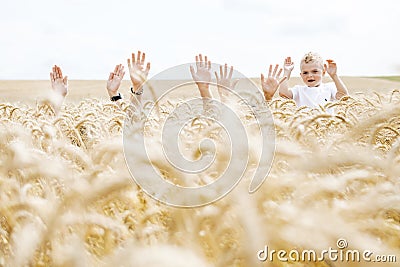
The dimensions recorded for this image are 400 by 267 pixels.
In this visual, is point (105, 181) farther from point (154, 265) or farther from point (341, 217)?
point (341, 217)

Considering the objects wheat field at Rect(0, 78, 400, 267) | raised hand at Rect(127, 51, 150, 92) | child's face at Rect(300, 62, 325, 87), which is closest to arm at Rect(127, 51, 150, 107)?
raised hand at Rect(127, 51, 150, 92)

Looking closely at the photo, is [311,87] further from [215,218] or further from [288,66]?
[215,218]

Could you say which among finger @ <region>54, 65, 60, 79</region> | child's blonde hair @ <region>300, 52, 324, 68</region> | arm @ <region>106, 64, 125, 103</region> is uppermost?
child's blonde hair @ <region>300, 52, 324, 68</region>

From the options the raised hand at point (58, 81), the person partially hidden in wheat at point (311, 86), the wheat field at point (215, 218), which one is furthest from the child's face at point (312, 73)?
the wheat field at point (215, 218)

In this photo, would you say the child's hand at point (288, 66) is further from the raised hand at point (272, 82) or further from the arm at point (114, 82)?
the arm at point (114, 82)

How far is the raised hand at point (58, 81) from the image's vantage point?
207 inches

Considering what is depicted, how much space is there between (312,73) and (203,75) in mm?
1276

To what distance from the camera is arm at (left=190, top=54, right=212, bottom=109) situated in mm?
4250

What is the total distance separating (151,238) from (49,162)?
0.32m

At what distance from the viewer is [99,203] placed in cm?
133

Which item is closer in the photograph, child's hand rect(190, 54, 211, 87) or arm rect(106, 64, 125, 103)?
child's hand rect(190, 54, 211, 87)

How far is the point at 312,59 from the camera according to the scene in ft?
17.2

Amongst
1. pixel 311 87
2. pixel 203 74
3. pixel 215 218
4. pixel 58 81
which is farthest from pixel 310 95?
pixel 215 218

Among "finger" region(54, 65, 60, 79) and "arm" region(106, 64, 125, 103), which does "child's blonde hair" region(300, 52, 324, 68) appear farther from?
"finger" region(54, 65, 60, 79)
